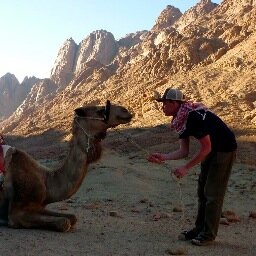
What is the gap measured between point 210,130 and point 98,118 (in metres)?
1.58

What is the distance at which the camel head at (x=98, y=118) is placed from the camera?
717 cm

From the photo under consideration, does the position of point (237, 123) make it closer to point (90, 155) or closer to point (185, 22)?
point (90, 155)

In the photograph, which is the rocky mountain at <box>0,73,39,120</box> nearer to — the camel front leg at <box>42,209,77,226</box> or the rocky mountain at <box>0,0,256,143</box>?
the rocky mountain at <box>0,0,256,143</box>

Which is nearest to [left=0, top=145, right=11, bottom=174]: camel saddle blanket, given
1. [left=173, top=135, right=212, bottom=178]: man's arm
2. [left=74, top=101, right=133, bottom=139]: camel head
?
[left=74, top=101, right=133, bottom=139]: camel head

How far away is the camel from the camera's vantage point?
6.79 meters

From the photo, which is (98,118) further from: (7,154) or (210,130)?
(210,130)

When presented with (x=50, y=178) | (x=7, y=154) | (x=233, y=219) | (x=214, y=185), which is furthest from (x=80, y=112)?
(x=233, y=219)

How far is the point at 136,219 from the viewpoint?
880 cm

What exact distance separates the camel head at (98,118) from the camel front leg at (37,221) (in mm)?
1200

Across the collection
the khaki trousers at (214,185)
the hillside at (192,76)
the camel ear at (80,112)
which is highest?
the hillside at (192,76)

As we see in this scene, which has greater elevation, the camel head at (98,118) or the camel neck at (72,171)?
the camel head at (98,118)

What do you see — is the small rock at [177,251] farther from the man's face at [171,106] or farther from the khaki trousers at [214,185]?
the man's face at [171,106]

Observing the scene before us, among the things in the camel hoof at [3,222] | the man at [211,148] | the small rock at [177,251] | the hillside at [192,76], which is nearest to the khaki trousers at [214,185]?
the man at [211,148]

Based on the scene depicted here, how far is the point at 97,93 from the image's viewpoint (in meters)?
55.3
